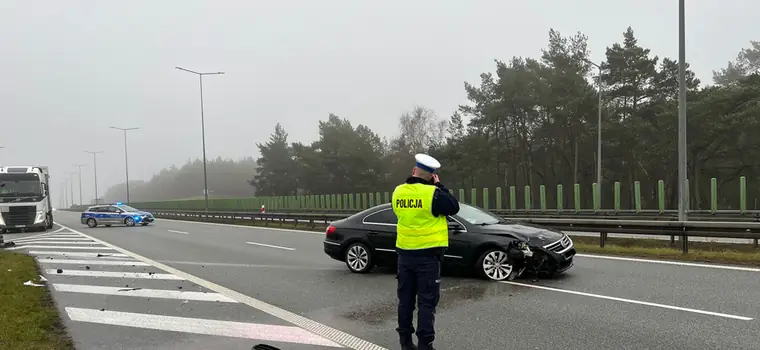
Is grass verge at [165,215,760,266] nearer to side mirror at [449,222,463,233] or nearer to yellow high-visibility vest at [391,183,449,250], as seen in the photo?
side mirror at [449,222,463,233]

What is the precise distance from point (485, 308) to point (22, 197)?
1041 inches

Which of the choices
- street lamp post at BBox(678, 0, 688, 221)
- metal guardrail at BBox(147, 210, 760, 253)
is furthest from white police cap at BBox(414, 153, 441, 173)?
street lamp post at BBox(678, 0, 688, 221)

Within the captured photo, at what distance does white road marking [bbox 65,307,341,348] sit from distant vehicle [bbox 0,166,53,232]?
22453 mm

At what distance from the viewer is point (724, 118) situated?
3281 centimetres

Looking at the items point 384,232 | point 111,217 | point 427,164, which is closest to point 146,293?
point 384,232

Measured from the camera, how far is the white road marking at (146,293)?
8.14 metres

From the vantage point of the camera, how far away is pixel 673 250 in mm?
12195

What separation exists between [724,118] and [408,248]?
1386 inches

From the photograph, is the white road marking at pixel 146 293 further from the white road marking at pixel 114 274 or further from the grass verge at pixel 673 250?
the grass verge at pixel 673 250

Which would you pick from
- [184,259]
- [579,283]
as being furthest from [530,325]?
[184,259]

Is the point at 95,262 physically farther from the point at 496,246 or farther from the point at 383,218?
the point at 496,246

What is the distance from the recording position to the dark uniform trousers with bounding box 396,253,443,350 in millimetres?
4723

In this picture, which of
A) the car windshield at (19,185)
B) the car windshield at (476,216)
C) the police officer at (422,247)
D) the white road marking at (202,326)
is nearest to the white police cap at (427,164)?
the police officer at (422,247)

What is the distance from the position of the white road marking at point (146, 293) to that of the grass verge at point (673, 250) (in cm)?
853
